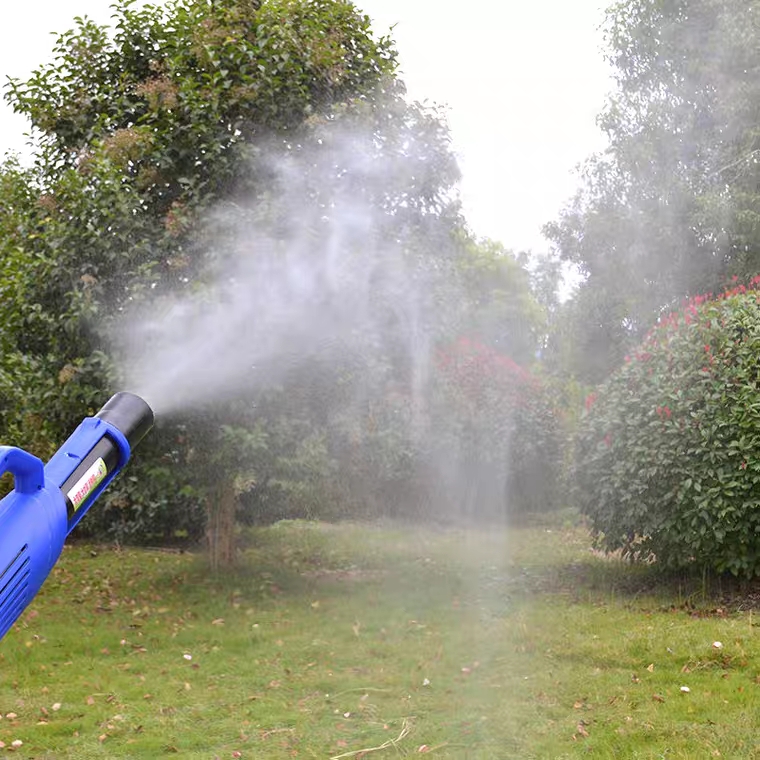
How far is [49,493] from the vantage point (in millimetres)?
2326

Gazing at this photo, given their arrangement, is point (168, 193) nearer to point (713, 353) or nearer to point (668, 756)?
point (713, 353)

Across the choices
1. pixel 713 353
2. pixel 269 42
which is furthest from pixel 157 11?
pixel 713 353

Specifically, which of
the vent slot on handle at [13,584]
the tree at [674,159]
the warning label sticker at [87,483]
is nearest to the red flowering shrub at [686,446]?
the warning label sticker at [87,483]

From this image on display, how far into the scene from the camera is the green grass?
4059mm

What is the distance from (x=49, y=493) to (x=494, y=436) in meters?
10.1

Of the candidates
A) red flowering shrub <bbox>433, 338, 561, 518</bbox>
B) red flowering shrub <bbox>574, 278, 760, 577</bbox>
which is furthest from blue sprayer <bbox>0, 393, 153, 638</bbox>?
red flowering shrub <bbox>433, 338, 561, 518</bbox>

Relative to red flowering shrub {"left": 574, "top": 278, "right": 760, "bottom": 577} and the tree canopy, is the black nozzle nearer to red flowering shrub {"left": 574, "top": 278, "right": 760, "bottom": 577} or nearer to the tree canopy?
the tree canopy

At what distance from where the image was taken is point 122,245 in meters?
6.74

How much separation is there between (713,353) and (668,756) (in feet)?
11.4

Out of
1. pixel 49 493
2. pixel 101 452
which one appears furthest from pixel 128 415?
pixel 49 493

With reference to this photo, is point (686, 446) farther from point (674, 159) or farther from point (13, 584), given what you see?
point (674, 159)

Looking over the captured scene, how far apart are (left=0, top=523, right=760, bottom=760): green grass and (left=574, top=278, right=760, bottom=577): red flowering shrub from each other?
47 centimetres

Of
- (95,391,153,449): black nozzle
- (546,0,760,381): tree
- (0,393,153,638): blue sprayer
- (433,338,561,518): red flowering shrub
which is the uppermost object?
(546,0,760,381): tree

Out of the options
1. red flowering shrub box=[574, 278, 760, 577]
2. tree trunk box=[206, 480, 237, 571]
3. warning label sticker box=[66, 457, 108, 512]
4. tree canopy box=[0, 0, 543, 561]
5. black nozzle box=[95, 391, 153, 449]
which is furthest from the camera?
tree trunk box=[206, 480, 237, 571]
